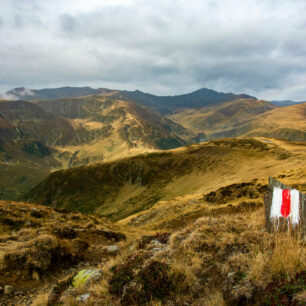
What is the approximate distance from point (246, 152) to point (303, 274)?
3803 inches

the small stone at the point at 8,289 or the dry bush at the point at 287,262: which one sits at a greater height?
the dry bush at the point at 287,262

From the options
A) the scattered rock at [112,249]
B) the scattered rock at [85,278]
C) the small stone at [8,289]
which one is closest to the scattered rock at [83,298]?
the scattered rock at [85,278]

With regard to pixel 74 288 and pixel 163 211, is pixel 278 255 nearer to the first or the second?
pixel 74 288

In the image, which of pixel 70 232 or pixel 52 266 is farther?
pixel 70 232

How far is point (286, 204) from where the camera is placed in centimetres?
724

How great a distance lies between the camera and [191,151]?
118938 mm

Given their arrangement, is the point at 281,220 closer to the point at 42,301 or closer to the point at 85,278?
the point at 85,278

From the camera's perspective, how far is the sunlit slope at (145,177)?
281ft

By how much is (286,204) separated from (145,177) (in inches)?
4283

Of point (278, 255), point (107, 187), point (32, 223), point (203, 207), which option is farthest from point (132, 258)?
point (107, 187)

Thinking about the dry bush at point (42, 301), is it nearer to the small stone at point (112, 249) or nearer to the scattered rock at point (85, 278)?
the scattered rock at point (85, 278)

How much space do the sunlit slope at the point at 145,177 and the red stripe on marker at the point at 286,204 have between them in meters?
70.6

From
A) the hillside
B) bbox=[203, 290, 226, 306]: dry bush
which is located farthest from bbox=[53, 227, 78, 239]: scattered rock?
bbox=[203, 290, 226, 306]: dry bush

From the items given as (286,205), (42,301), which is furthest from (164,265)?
(286,205)
